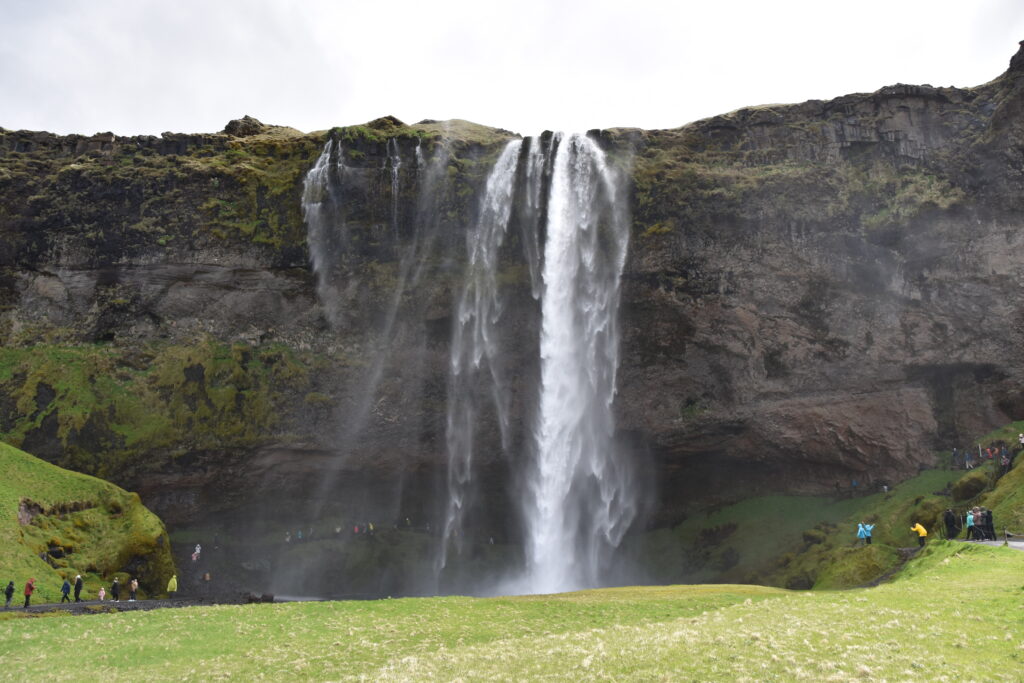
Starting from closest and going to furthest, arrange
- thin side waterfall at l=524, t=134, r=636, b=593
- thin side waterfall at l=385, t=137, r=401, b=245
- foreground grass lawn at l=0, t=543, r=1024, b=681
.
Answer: foreground grass lawn at l=0, t=543, r=1024, b=681
thin side waterfall at l=524, t=134, r=636, b=593
thin side waterfall at l=385, t=137, r=401, b=245

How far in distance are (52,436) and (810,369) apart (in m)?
50.3

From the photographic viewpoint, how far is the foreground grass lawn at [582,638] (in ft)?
41.1

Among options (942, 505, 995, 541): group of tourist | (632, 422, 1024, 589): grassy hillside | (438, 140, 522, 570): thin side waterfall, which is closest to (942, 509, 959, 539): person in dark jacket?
(632, 422, 1024, 589): grassy hillside

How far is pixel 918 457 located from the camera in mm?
46875

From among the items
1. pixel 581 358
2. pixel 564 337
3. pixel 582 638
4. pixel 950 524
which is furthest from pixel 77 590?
pixel 950 524

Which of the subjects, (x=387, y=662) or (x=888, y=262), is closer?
(x=387, y=662)

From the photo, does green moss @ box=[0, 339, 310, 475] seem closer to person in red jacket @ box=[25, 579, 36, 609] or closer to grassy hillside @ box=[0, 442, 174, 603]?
grassy hillside @ box=[0, 442, 174, 603]

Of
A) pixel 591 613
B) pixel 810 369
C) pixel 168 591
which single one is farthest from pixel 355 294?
pixel 591 613

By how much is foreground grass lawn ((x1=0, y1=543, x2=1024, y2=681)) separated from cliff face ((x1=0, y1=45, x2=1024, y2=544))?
82.1 feet

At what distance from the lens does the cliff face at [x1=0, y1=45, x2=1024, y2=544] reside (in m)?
47.2

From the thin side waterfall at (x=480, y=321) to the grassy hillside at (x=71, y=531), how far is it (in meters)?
20.0

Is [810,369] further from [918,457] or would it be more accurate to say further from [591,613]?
[591,613]

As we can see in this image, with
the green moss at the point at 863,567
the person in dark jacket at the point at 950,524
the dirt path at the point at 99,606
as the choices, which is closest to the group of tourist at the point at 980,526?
the person in dark jacket at the point at 950,524

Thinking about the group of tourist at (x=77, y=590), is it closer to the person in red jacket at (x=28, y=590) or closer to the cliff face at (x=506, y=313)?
the person in red jacket at (x=28, y=590)
